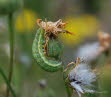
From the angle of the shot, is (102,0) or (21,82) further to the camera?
(102,0)

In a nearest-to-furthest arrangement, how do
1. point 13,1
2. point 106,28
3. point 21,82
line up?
point 13,1, point 21,82, point 106,28

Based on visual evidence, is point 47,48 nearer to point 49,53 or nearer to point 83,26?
point 49,53

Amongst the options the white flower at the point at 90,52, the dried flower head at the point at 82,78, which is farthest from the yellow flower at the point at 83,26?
the dried flower head at the point at 82,78

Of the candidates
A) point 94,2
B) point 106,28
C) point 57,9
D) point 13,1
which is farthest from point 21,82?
point 94,2

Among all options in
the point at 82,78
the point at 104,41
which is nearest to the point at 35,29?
the point at 104,41

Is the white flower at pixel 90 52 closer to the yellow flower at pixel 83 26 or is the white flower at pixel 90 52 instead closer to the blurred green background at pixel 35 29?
the blurred green background at pixel 35 29

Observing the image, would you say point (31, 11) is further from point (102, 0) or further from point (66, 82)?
point (66, 82)

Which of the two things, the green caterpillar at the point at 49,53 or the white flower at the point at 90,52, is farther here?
the white flower at the point at 90,52
